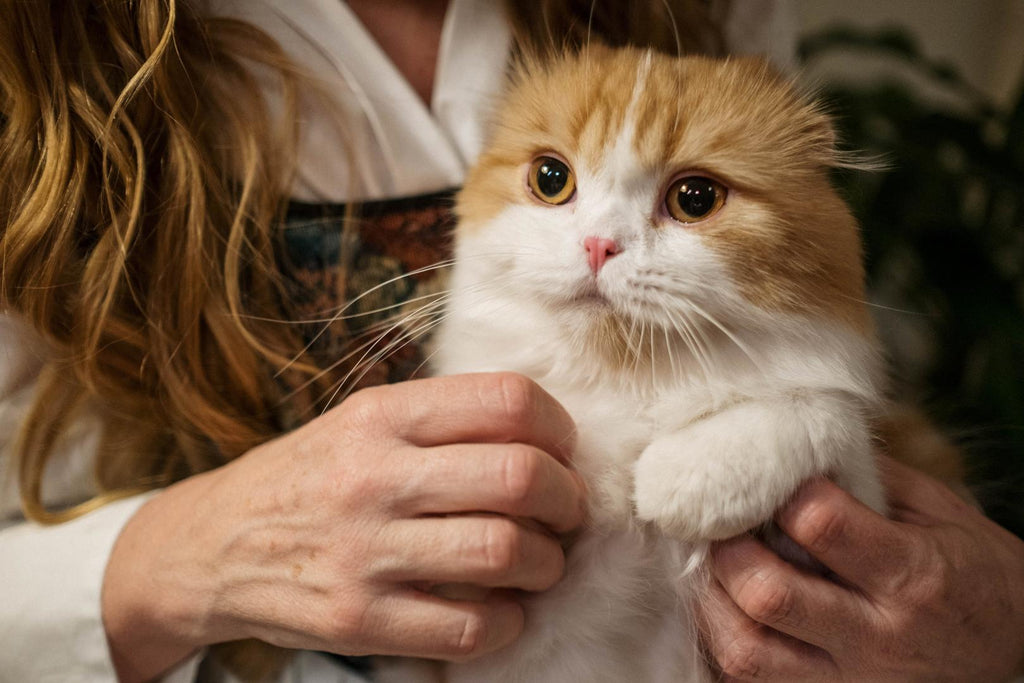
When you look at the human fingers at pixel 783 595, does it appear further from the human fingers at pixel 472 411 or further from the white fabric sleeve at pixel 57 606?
the white fabric sleeve at pixel 57 606

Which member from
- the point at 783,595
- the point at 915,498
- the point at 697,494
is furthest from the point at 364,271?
the point at 915,498

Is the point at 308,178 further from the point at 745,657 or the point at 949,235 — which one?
the point at 949,235

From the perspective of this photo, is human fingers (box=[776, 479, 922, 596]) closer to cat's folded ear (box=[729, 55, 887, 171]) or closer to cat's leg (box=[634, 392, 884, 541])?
cat's leg (box=[634, 392, 884, 541])

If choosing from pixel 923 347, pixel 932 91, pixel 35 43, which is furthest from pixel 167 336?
pixel 932 91

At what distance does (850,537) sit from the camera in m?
0.91

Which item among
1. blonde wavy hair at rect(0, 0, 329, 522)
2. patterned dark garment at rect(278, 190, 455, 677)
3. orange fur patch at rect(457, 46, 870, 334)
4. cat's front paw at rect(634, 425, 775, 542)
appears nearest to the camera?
cat's front paw at rect(634, 425, 775, 542)

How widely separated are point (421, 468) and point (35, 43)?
2.59ft

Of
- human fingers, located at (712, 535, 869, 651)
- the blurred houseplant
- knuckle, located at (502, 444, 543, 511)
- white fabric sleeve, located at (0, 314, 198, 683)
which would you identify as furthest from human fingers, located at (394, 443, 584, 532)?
the blurred houseplant

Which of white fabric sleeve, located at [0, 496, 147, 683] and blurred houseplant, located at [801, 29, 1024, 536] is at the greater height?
blurred houseplant, located at [801, 29, 1024, 536]

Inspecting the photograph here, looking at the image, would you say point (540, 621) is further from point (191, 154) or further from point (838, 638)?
point (191, 154)

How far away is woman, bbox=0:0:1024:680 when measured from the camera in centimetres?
89

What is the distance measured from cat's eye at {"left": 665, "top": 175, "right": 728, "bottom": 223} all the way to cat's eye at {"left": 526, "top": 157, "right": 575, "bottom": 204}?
135 mm

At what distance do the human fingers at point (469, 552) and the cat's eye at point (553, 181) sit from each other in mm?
430

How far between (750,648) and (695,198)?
1.85 feet
